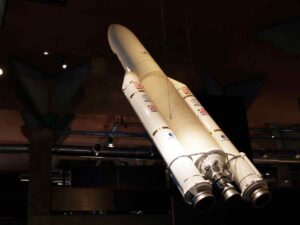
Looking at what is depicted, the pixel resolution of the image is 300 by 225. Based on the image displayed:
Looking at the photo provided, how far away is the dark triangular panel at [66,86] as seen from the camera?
666 cm

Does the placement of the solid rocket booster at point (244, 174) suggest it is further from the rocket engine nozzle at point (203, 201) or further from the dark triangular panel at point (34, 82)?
the dark triangular panel at point (34, 82)

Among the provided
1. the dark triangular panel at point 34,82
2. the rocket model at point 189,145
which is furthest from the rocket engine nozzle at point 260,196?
the dark triangular panel at point 34,82

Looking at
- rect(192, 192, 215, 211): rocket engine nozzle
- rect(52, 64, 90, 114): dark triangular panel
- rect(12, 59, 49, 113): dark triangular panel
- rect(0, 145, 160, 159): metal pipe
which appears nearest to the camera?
rect(192, 192, 215, 211): rocket engine nozzle

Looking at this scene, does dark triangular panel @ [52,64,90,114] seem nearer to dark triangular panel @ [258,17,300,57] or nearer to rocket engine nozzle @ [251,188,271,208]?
dark triangular panel @ [258,17,300,57]

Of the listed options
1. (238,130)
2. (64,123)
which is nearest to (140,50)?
(238,130)

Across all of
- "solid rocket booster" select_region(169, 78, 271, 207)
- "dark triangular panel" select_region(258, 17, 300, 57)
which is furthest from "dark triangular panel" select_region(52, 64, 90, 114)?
"solid rocket booster" select_region(169, 78, 271, 207)

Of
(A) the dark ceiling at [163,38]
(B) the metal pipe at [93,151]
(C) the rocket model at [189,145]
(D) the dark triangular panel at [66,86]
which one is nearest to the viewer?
(C) the rocket model at [189,145]

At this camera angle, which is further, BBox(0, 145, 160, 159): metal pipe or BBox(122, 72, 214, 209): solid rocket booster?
BBox(0, 145, 160, 159): metal pipe

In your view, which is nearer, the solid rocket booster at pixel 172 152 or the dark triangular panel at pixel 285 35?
the solid rocket booster at pixel 172 152

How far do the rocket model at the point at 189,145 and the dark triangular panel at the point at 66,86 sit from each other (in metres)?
2.38

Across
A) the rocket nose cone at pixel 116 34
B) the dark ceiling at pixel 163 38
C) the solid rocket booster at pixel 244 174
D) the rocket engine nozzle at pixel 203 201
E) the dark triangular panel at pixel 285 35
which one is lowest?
the rocket engine nozzle at pixel 203 201

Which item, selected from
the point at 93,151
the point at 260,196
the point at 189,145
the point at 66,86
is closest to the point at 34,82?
the point at 66,86

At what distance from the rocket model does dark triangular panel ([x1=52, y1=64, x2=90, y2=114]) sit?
2.38 m

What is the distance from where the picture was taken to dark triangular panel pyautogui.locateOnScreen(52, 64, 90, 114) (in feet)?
21.9
